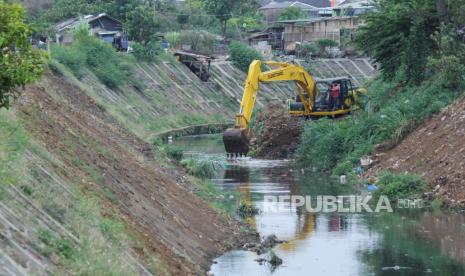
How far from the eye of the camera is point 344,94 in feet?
161

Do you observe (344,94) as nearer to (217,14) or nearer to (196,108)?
(196,108)

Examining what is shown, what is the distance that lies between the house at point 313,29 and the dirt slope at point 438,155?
5113 cm

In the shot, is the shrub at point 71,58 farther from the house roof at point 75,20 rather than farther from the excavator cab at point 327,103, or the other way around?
the house roof at point 75,20

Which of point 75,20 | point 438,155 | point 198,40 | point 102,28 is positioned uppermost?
point 438,155

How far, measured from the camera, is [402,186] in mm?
32688

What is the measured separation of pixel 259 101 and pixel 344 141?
94.8 ft

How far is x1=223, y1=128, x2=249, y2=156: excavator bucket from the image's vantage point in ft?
144

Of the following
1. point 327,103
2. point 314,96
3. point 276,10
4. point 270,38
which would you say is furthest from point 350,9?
point 327,103

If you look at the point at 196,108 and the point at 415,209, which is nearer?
the point at 415,209

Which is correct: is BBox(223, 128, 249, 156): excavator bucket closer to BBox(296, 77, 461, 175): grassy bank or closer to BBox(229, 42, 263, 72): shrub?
BBox(296, 77, 461, 175): grassy bank

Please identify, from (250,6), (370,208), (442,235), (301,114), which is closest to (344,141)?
(301,114)

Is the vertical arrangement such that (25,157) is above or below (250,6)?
above

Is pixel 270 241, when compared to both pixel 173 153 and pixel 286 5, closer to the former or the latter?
pixel 173 153

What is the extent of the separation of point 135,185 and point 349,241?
5.45 metres
